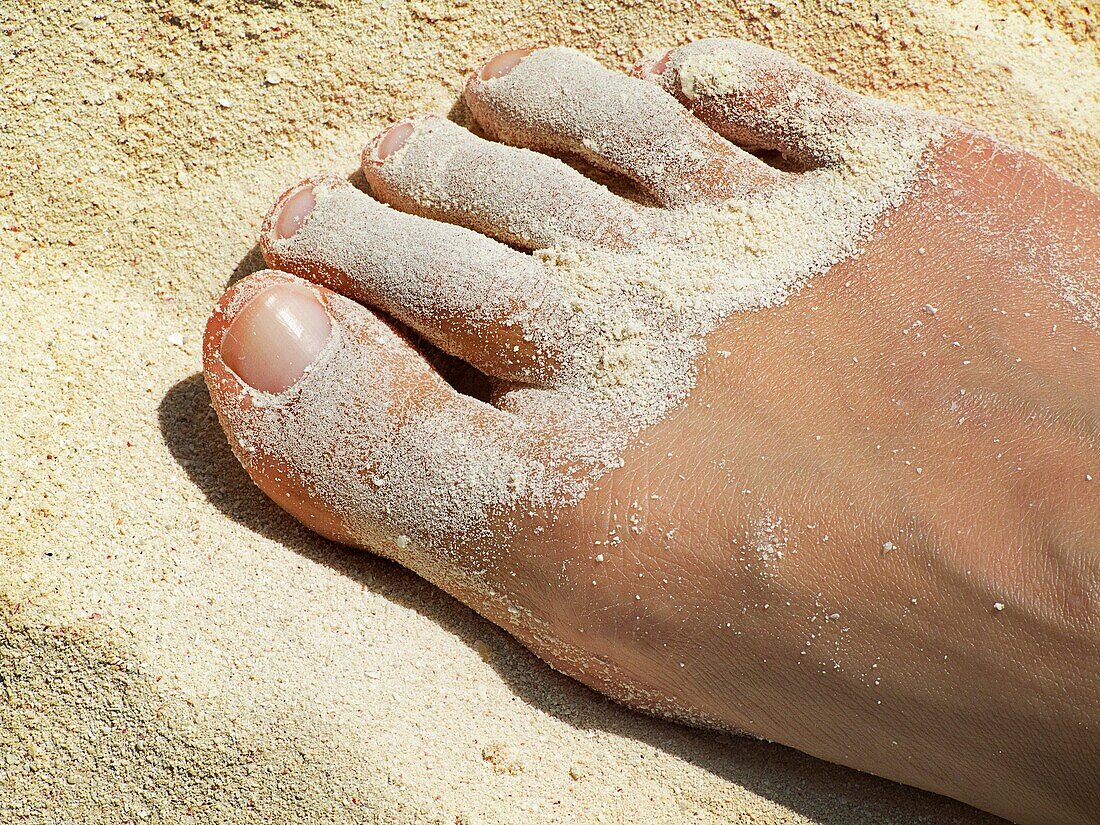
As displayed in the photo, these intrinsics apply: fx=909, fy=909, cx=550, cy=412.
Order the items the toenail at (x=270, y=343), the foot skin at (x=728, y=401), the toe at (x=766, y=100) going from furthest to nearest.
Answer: the toe at (x=766, y=100)
the toenail at (x=270, y=343)
the foot skin at (x=728, y=401)

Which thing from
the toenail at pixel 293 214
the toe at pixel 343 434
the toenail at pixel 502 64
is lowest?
the toe at pixel 343 434

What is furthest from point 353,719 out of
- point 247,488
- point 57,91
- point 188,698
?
point 57,91

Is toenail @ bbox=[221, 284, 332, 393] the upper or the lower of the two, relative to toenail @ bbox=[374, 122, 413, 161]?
lower

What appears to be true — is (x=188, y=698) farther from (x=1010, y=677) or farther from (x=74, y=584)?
(x=1010, y=677)

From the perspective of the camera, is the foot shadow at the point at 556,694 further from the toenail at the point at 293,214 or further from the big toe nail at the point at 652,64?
the big toe nail at the point at 652,64

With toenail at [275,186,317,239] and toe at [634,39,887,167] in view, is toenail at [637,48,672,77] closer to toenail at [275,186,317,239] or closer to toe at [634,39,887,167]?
toe at [634,39,887,167]

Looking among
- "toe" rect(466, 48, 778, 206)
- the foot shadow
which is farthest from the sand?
"toe" rect(466, 48, 778, 206)

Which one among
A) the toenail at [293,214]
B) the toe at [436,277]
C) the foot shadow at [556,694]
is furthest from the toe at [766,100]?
the foot shadow at [556,694]
